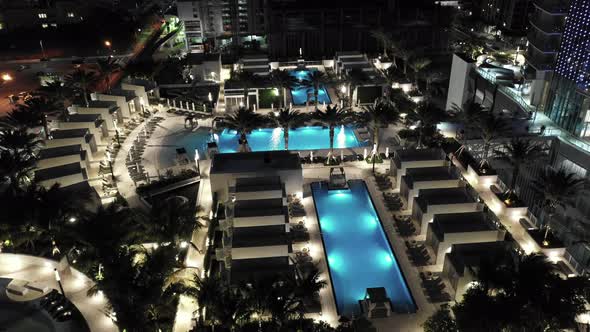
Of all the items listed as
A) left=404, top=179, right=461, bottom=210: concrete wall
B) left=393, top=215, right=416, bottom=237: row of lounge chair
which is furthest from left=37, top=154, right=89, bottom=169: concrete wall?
left=404, top=179, right=461, bottom=210: concrete wall

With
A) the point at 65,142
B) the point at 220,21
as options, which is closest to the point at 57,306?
the point at 65,142

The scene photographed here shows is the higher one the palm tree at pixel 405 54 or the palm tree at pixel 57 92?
the palm tree at pixel 405 54

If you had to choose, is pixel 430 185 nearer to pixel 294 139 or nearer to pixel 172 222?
pixel 294 139

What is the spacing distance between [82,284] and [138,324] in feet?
21.9

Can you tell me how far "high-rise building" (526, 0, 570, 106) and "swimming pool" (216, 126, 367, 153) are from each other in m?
13.9

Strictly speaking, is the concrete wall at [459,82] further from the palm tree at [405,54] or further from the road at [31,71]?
the road at [31,71]

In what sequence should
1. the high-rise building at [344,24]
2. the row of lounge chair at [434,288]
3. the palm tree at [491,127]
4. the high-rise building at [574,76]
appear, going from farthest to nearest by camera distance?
the high-rise building at [344,24] < the high-rise building at [574,76] < the palm tree at [491,127] < the row of lounge chair at [434,288]

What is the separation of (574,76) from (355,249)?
67.6 feet

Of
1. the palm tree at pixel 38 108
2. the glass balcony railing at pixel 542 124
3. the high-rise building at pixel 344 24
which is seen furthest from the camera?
the high-rise building at pixel 344 24

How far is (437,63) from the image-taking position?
5691 cm

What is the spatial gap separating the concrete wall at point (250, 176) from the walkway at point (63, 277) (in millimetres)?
9423

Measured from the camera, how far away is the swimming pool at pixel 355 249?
2312 centimetres

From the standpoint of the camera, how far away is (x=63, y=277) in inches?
933

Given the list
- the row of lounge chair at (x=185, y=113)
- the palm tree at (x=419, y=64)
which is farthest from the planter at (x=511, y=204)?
the row of lounge chair at (x=185, y=113)
